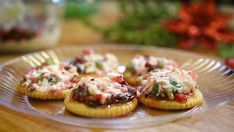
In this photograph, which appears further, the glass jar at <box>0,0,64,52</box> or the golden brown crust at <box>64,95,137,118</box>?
the glass jar at <box>0,0,64,52</box>

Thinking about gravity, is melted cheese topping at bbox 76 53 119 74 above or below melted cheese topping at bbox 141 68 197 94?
above

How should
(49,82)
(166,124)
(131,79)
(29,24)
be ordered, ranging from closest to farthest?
(166,124)
(49,82)
(131,79)
(29,24)

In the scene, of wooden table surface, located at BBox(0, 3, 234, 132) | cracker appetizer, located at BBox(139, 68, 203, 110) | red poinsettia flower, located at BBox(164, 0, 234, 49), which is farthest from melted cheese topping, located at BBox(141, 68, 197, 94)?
red poinsettia flower, located at BBox(164, 0, 234, 49)

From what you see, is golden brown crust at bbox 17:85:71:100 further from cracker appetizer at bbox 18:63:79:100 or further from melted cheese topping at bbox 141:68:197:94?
melted cheese topping at bbox 141:68:197:94

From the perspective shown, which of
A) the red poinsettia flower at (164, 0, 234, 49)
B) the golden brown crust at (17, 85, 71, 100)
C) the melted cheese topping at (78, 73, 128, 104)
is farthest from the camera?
the red poinsettia flower at (164, 0, 234, 49)

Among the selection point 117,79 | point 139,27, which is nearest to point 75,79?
point 117,79

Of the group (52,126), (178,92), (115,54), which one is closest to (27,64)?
(115,54)

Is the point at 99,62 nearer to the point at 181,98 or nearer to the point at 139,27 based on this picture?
the point at 181,98
